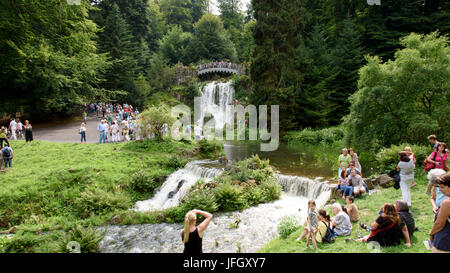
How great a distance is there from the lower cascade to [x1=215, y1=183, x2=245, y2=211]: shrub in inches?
14.6

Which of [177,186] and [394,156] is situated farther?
[177,186]

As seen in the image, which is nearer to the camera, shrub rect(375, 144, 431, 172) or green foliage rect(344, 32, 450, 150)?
shrub rect(375, 144, 431, 172)

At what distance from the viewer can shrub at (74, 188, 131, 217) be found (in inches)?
437

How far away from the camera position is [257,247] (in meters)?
7.64

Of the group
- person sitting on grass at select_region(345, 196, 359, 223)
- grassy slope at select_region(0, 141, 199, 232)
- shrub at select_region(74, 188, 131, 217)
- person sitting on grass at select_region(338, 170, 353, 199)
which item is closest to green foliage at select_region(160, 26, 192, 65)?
grassy slope at select_region(0, 141, 199, 232)

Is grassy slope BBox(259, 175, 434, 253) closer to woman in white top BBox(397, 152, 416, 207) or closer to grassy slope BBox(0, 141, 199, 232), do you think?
woman in white top BBox(397, 152, 416, 207)

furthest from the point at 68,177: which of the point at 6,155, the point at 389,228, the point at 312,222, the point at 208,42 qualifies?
the point at 208,42

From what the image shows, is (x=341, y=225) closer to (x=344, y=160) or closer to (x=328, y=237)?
(x=328, y=237)

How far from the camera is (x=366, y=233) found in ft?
21.3

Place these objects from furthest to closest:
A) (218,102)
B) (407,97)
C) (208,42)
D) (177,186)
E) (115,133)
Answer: (208,42)
(218,102)
(115,133)
(177,186)
(407,97)

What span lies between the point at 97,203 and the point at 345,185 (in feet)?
32.6

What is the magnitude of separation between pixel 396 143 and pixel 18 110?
2993 cm

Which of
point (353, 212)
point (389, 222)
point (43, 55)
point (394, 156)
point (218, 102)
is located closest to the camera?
point (389, 222)
